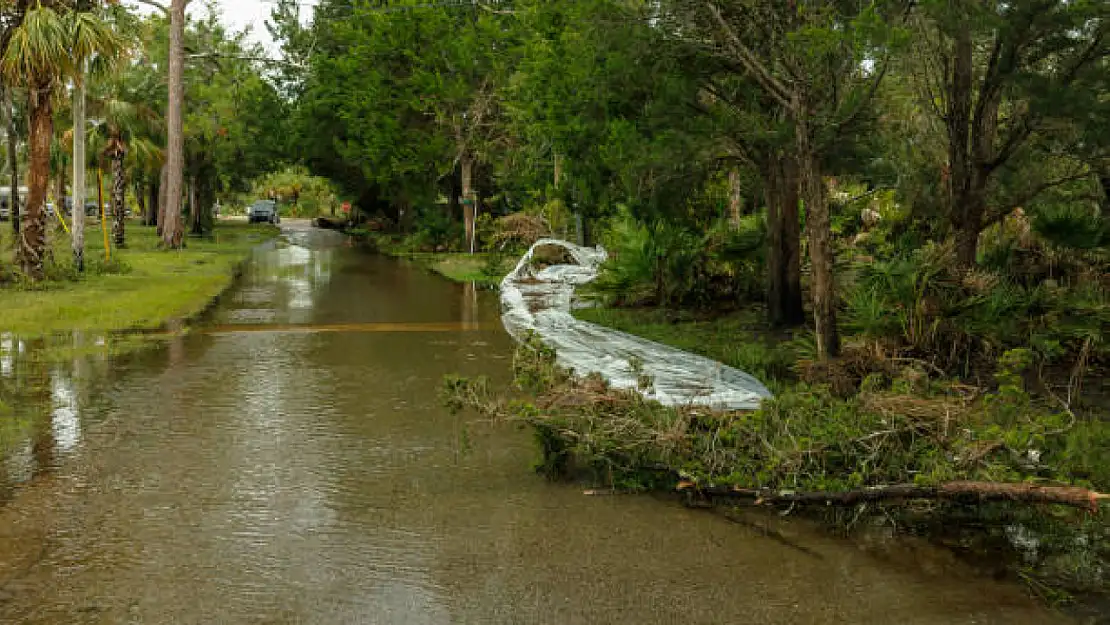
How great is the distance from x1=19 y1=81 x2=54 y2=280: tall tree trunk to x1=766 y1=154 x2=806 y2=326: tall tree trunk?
13.7m

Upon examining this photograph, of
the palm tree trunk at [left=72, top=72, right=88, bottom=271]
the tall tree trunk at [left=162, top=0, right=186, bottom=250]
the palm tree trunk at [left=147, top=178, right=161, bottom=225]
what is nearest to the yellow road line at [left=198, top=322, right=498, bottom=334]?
the palm tree trunk at [left=72, top=72, right=88, bottom=271]

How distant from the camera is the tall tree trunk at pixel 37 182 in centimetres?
2044

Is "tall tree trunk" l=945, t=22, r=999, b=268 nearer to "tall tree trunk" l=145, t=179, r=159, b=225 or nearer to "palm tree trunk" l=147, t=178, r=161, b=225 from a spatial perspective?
"palm tree trunk" l=147, t=178, r=161, b=225

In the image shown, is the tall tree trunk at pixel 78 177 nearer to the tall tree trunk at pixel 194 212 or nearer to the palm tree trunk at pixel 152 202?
the tall tree trunk at pixel 194 212

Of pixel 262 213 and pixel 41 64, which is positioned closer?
pixel 41 64

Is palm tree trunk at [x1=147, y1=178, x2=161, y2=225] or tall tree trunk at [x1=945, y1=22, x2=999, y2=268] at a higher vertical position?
tall tree trunk at [x1=945, y1=22, x2=999, y2=268]

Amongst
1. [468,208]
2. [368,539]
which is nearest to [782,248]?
[368,539]

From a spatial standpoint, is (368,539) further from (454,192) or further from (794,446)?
(454,192)

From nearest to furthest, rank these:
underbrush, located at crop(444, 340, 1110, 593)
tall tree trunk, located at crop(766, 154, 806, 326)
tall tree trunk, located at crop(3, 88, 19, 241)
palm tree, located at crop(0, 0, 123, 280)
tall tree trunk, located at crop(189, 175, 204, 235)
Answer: underbrush, located at crop(444, 340, 1110, 593) < tall tree trunk, located at crop(766, 154, 806, 326) < palm tree, located at crop(0, 0, 123, 280) < tall tree trunk, located at crop(3, 88, 19, 241) < tall tree trunk, located at crop(189, 175, 204, 235)

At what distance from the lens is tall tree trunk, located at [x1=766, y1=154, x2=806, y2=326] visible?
1392cm

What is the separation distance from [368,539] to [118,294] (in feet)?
49.1

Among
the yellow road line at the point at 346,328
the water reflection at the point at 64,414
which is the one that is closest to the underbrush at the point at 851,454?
the water reflection at the point at 64,414

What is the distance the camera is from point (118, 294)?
19188 mm

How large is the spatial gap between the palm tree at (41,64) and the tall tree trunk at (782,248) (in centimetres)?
1296
